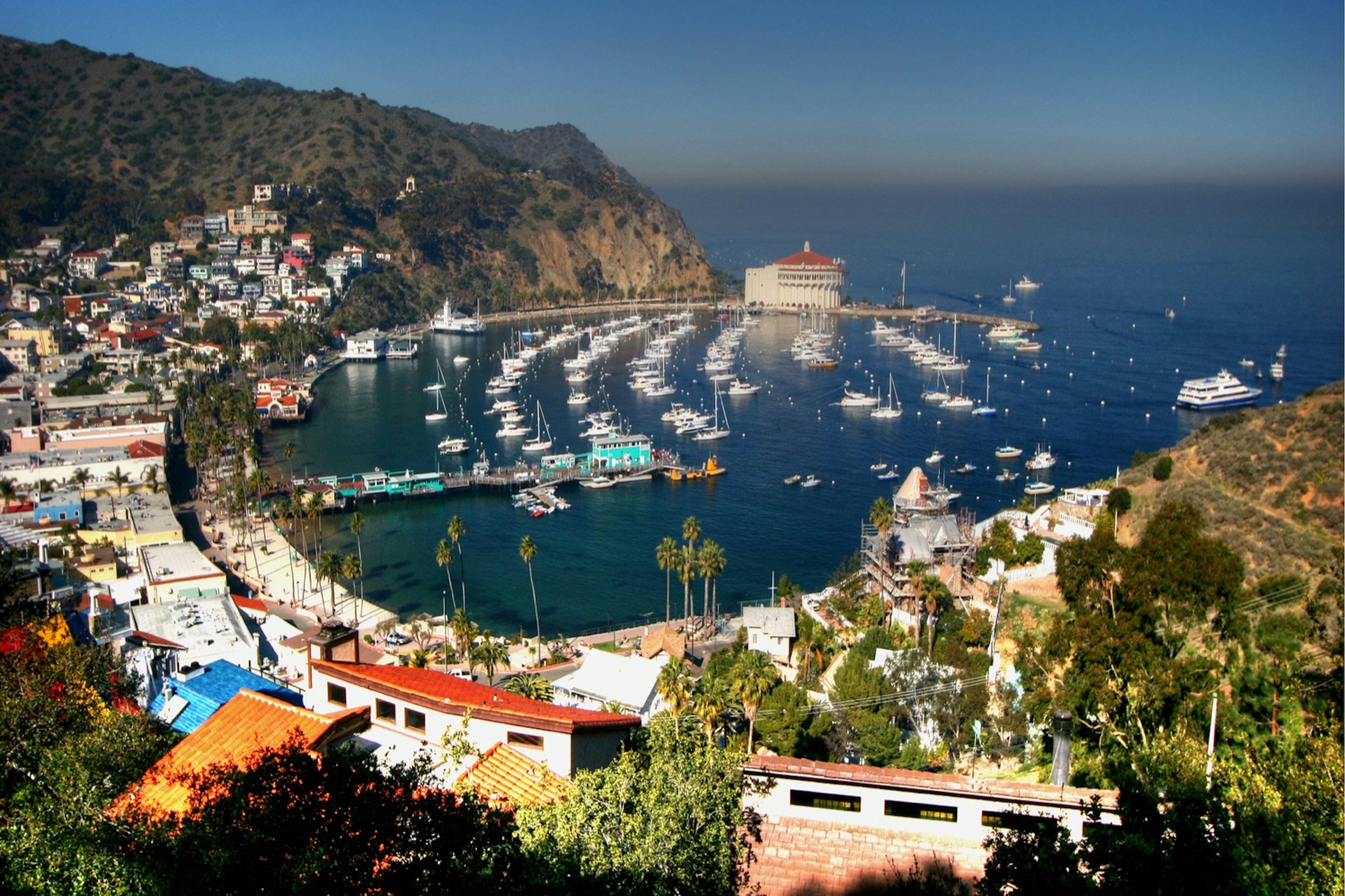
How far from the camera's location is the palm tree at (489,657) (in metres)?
22.1

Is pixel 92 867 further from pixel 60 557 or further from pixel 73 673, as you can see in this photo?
pixel 60 557

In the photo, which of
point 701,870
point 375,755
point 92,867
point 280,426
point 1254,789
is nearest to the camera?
point 92,867

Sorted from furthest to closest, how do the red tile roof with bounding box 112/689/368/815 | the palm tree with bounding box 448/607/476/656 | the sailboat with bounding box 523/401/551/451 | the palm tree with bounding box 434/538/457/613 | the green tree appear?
1. the sailboat with bounding box 523/401/551/451
2. the palm tree with bounding box 434/538/457/613
3. the palm tree with bounding box 448/607/476/656
4. the red tile roof with bounding box 112/689/368/815
5. the green tree

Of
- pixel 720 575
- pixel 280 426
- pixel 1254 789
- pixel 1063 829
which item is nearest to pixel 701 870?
pixel 1063 829

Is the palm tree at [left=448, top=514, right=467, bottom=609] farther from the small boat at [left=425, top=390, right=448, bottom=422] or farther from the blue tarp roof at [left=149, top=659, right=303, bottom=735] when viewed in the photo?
the small boat at [left=425, top=390, right=448, bottom=422]

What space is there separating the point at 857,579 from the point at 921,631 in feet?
12.2

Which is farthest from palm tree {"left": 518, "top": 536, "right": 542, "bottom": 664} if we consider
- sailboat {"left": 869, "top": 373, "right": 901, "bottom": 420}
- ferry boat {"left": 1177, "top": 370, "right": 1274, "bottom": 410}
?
ferry boat {"left": 1177, "top": 370, "right": 1274, "bottom": 410}

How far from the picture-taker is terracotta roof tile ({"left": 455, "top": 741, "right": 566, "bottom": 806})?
8906 millimetres

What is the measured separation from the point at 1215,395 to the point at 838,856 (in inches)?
2057

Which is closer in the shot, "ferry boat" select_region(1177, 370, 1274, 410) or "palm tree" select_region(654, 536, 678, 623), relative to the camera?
"palm tree" select_region(654, 536, 678, 623)

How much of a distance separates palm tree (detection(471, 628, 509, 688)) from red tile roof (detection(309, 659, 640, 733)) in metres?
10.1

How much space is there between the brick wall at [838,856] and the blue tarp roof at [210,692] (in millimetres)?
5898

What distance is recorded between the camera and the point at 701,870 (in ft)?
25.9

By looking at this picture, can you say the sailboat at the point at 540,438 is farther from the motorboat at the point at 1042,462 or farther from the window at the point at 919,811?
the window at the point at 919,811
